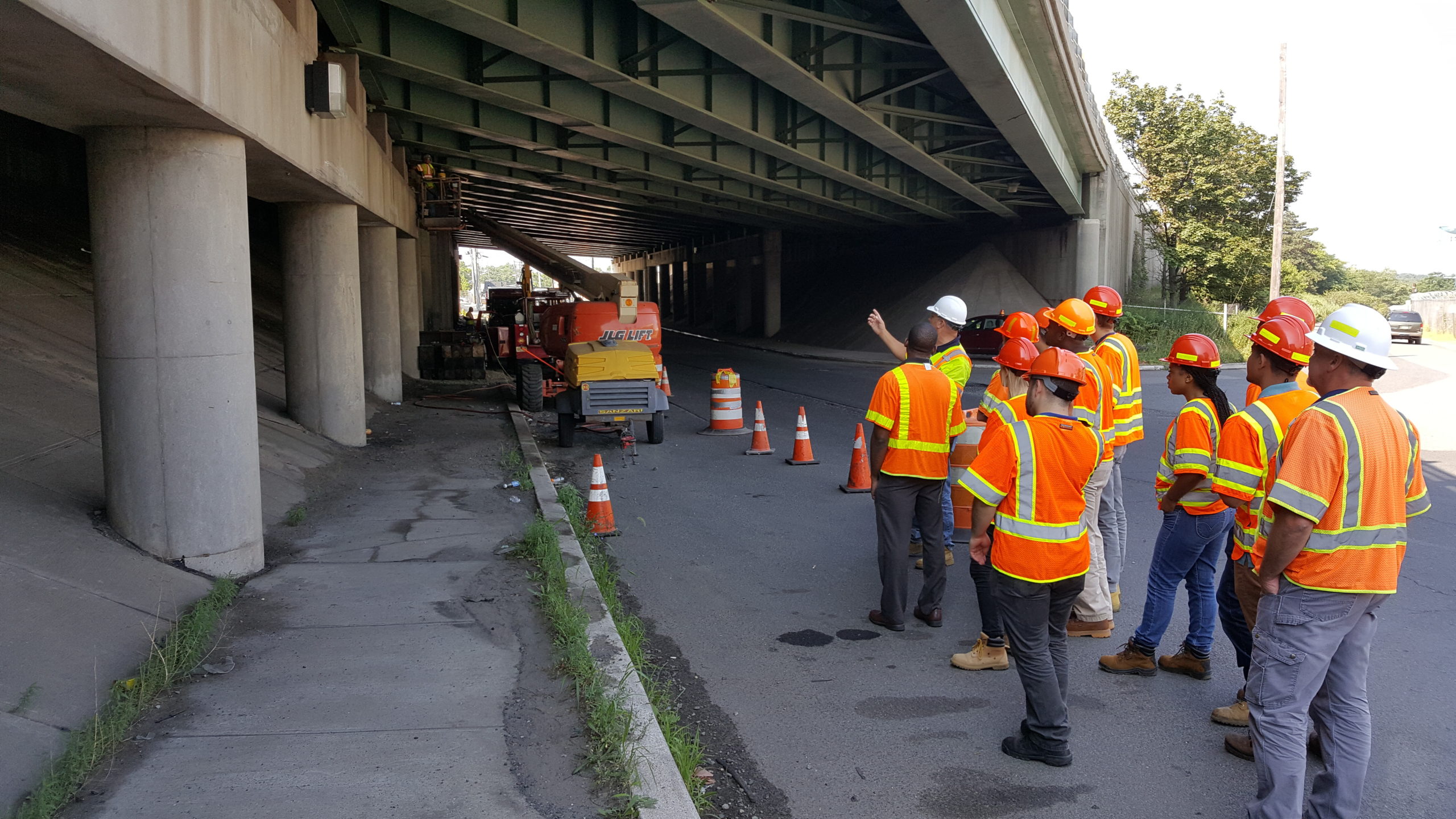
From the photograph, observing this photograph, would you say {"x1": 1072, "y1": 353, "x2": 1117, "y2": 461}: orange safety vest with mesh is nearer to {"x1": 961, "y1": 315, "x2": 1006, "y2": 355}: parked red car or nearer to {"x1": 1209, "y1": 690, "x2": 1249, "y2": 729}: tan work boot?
{"x1": 1209, "y1": 690, "x2": 1249, "y2": 729}: tan work boot

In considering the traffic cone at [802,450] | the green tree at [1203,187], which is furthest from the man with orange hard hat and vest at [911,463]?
the green tree at [1203,187]

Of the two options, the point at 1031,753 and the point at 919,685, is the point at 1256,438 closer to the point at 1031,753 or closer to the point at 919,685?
the point at 1031,753

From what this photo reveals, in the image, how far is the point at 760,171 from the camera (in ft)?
74.8

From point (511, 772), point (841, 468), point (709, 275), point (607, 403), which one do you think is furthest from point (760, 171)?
point (709, 275)

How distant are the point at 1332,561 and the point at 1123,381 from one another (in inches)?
108

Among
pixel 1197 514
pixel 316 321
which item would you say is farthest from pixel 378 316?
pixel 1197 514

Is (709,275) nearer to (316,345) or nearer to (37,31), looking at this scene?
(316,345)

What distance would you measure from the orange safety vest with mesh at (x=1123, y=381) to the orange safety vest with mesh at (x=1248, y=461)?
167cm

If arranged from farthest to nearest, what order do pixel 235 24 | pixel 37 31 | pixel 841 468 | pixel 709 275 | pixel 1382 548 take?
pixel 709 275 < pixel 841 468 < pixel 235 24 < pixel 37 31 < pixel 1382 548

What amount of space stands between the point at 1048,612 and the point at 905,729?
0.94 metres

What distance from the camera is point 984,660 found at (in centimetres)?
562

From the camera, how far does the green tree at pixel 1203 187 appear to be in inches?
1576

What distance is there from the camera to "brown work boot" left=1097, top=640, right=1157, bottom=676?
5.52 m

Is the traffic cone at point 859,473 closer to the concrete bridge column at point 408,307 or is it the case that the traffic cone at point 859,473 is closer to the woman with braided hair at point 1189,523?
the woman with braided hair at point 1189,523
